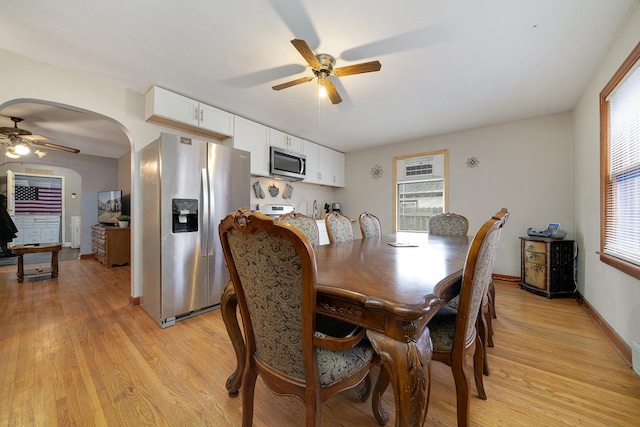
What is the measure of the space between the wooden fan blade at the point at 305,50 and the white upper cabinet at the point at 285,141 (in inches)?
82.0

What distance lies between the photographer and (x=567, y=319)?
2404mm

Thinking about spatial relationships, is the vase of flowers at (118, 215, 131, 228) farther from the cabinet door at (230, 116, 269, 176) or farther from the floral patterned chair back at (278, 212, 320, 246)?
the floral patterned chair back at (278, 212, 320, 246)

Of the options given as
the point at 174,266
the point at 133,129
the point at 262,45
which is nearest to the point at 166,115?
the point at 133,129

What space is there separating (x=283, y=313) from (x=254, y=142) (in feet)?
10.5

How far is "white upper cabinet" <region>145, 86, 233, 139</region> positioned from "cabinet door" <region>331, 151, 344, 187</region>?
8.11ft

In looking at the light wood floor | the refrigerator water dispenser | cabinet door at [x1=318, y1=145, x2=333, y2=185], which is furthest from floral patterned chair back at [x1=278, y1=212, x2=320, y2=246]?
cabinet door at [x1=318, y1=145, x2=333, y2=185]

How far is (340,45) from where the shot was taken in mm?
1992

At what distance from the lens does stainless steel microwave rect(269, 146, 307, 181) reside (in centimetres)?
382

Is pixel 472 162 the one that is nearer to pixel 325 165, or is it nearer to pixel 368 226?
pixel 368 226

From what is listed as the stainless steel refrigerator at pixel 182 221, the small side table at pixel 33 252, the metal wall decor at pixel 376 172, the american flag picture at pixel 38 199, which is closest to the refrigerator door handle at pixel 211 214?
the stainless steel refrigerator at pixel 182 221

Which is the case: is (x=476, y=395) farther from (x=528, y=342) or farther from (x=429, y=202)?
(x=429, y=202)

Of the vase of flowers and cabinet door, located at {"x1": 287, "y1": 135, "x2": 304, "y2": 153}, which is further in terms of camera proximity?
the vase of flowers

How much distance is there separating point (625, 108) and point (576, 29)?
2.40 feet

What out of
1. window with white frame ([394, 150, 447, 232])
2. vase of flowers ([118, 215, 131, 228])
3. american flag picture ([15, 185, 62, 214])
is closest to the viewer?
window with white frame ([394, 150, 447, 232])
